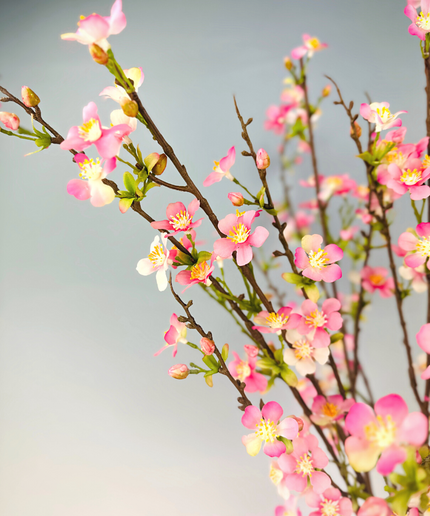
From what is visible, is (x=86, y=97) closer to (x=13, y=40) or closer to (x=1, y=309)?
(x=13, y=40)

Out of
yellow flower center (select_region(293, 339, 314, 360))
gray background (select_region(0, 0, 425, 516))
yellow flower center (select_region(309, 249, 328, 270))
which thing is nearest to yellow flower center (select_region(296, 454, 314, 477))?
yellow flower center (select_region(293, 339, 314, 360))

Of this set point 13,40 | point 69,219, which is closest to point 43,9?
point 13,40

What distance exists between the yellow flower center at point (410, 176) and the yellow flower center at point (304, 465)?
1.11 feet

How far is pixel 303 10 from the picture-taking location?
842 mm

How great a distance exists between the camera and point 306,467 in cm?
41

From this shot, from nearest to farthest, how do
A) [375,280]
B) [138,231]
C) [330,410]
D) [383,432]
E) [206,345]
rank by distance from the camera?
[383,432]
[206,345]
[330,410]
[375,280]
[138,231]

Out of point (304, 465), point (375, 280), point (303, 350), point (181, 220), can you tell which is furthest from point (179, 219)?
point (375, 280)

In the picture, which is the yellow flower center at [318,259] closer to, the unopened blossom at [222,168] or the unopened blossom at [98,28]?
the unopened blossom at [222,168]

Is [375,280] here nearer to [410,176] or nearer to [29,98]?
[410,176]

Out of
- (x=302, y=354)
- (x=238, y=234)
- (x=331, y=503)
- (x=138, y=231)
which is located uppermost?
(x=138, y=231)

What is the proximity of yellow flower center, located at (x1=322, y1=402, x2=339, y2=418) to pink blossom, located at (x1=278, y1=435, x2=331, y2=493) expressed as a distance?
72 millimetres

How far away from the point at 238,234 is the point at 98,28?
8.8 inches

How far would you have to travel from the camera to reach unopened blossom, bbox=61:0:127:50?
0.30m

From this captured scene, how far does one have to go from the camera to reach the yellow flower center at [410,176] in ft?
1.37
